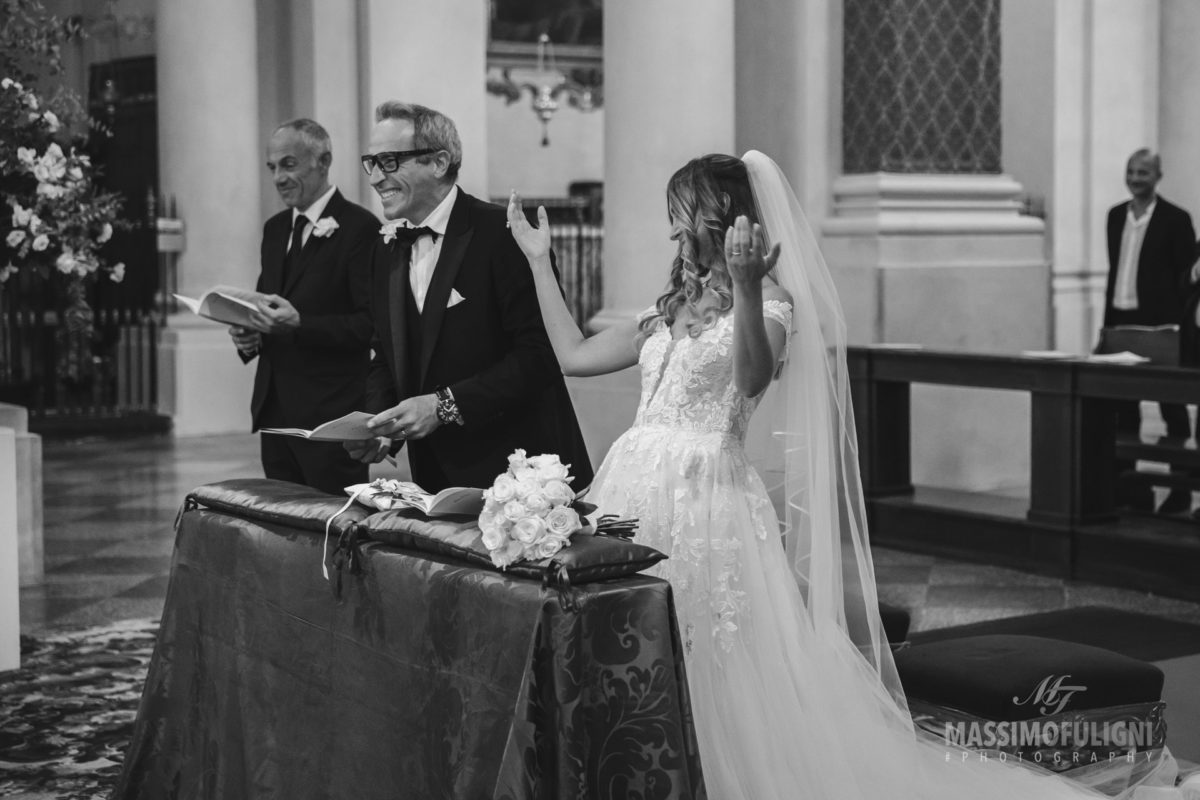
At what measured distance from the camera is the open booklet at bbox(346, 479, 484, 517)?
→ 3473mm

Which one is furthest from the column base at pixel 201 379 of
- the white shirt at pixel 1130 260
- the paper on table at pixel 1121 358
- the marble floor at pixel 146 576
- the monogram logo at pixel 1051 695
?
the monogram logo at pixel 1051 695

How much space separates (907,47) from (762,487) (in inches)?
266

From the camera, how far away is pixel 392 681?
3.44 m

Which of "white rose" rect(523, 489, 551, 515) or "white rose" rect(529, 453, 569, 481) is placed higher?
"white rose" rect(529, 453, 569, 481)

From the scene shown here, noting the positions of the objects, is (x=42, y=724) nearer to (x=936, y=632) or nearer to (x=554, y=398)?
(x=554, y=398)

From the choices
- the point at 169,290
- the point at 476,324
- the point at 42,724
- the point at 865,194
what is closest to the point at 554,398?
the point at 476,324

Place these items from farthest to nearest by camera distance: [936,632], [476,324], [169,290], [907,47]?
1. [169,290]
2. [907,47]
3. [936,632]
4. [476,324]

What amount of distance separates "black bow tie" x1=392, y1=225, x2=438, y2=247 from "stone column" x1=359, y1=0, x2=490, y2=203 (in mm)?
7240

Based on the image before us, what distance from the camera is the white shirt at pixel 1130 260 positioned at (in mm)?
10586

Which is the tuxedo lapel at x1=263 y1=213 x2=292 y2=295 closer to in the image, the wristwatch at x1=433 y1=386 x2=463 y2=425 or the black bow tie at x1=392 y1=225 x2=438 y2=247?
the black bow tie at x1=392 y1=225 x2=438 y2=247

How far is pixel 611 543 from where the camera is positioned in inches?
123

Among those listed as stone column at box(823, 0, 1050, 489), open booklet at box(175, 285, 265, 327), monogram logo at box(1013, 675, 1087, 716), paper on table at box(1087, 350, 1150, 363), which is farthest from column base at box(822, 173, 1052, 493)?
monogram logo at box(1013, 675, 1087, 716)

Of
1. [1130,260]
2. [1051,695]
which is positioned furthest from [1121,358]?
[1051,695]

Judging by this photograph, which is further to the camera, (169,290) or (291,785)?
(169,290)
